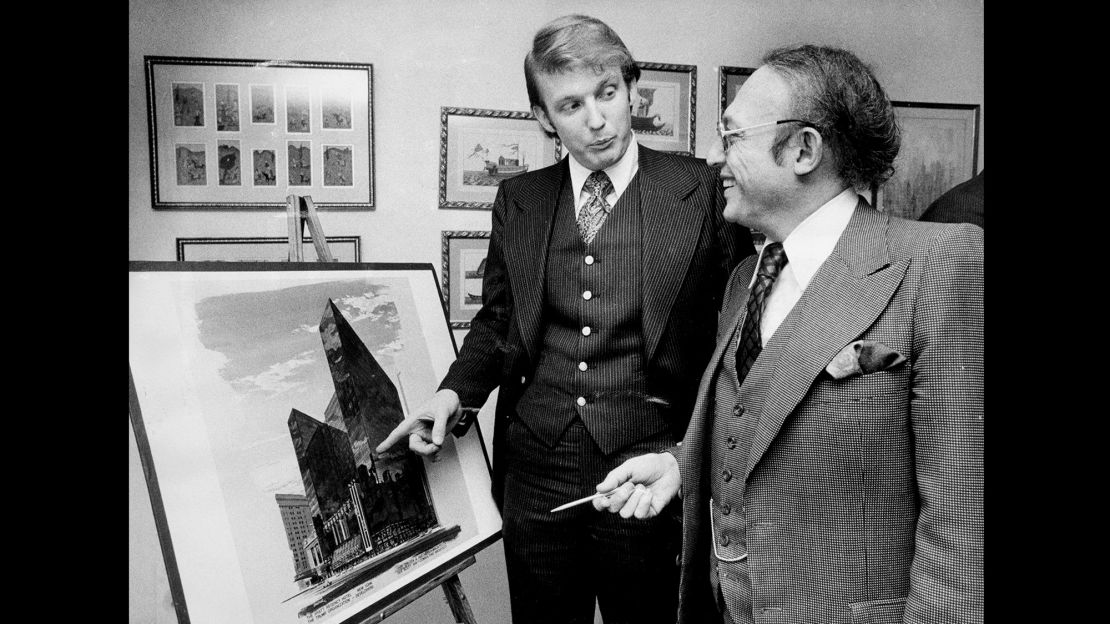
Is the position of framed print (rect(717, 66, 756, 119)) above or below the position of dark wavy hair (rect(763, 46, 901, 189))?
above

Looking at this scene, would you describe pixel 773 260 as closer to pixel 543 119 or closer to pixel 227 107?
pixel 543 119

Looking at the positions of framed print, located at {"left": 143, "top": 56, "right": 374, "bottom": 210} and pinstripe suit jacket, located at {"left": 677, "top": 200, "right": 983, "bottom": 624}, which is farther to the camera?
framed print, located at {"left": 143, "top": 56, "right": 374, "bottom": 210}

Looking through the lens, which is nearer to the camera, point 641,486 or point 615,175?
point 641,486

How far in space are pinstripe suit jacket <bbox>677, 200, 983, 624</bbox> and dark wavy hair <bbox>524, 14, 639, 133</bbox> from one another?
2.31 feet

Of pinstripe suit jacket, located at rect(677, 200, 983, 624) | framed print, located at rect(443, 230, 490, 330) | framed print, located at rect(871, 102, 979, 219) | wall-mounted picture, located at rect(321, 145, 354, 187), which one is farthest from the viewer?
framed print, located at rect(443, 230, 490, 330)

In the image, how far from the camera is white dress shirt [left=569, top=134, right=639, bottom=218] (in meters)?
1.86

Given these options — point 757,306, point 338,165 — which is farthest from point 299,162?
point 757,306

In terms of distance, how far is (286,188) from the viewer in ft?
6.71

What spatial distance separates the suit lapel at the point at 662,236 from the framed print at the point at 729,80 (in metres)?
0.33

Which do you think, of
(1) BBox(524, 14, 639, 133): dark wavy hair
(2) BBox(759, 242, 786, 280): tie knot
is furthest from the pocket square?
(1) BBox(524, 14, 639, 133): dark wavy hair

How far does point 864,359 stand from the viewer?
121 cm

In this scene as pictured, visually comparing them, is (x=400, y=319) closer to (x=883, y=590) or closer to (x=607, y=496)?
(x=607, y=496)

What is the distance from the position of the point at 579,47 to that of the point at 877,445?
1060 millimetres

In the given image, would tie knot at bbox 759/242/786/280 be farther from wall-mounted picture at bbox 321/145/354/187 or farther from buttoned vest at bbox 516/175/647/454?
wall-mounted picture at bbox 321/145/354/187
